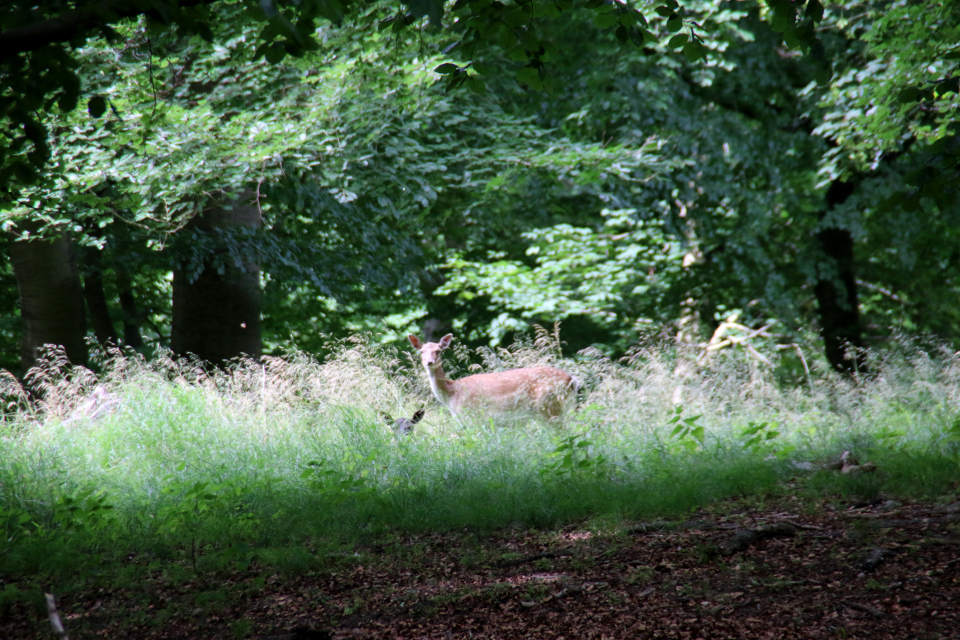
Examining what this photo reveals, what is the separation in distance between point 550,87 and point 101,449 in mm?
4563

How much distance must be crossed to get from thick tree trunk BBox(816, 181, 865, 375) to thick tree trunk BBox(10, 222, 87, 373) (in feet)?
35.1

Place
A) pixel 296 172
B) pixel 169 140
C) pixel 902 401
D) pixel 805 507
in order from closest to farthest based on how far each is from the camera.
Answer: pixel 805 507 → pixel 902 401 → pixel 169 140 → pixel 296 172

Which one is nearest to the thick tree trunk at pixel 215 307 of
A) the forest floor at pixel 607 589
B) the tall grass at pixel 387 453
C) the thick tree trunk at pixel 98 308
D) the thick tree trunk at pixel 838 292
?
the tall grass at pixel 387 453

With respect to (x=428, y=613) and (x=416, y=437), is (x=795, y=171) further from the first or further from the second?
(x=428, y=613)

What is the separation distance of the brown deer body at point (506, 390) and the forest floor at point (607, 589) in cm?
256

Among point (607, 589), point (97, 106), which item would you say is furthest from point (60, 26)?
point (607, 589)

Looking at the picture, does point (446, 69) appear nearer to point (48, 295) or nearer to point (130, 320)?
point (48, 295)

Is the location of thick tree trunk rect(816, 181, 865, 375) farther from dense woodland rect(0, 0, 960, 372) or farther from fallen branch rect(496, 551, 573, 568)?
fallen branch rect(496, 551, 573, 568)

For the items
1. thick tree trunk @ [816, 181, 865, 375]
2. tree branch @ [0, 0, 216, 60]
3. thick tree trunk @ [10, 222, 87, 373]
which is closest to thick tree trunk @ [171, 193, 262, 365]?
thick tree trunk @ [10, 222, 87, 373]

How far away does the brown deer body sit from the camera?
22.5 feet

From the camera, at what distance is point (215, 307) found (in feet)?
31.4

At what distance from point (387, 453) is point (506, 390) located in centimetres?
176

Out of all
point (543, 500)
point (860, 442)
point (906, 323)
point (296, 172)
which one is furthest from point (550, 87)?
point (906, 323)

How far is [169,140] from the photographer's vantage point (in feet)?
24.9
